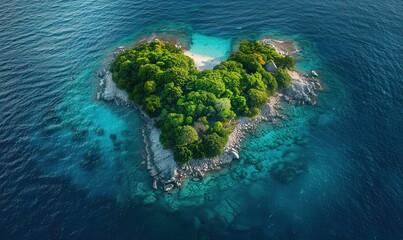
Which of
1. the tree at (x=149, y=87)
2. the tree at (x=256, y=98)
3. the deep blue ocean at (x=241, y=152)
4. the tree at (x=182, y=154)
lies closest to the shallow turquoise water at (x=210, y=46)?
the deep blue ocean at (x=241, y=152)

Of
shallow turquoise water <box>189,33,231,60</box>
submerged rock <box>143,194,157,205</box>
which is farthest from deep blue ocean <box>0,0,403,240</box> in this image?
shallow turquoise water <box>189,33,231,60</box>

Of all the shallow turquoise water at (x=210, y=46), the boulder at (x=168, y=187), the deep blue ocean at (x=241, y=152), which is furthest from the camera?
the shallow turquoise water at (x=210, y=46)

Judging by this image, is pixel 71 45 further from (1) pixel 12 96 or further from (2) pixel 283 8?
(2) pixel 283 8

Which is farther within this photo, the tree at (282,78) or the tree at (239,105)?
the tree at (282,78)

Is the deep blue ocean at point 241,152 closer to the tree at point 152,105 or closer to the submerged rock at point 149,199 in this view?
the submerged rock at point 149,199

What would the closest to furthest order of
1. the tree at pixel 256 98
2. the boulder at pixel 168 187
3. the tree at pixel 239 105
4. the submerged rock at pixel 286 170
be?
the boulder at pixel 168 187, the submerged rock at pixel 286 170, the tree at pixel 239 105, the tree at pixel 256 98

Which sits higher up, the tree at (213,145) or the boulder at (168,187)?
the tree at (213,145)

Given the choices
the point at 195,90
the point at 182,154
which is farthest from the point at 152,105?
the point at 182,154

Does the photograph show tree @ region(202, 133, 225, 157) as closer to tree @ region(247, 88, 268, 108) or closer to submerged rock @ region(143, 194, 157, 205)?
tree @ region(247, 88, 268, 108)
